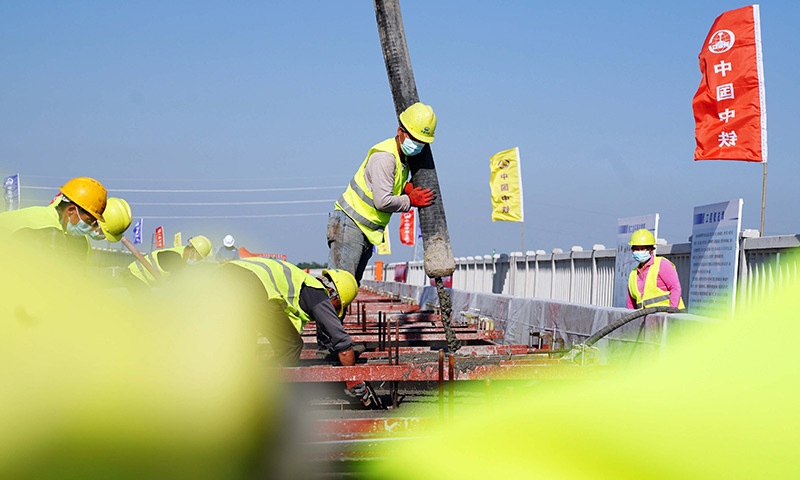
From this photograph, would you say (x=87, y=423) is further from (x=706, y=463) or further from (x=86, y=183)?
(x=86, y=183)

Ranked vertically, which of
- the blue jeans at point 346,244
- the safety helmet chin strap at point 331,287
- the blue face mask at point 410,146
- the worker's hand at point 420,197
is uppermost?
the blue face mask at point 410,146

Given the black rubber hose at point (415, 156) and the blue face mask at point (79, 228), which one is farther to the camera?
Result: the black rubber hose at point (415, 156)

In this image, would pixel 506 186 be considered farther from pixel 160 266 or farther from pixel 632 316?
pixel 632 316

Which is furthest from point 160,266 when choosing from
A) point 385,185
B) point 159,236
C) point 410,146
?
point 159,236

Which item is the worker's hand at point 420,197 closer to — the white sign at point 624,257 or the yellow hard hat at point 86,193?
the yellow hard hat at point 86,193

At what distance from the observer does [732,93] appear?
9789mm

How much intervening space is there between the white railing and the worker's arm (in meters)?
4.60

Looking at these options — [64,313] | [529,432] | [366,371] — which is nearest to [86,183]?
[366,371]

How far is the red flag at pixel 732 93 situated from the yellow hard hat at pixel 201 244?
6.67 m

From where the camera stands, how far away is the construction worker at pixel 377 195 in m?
6.19

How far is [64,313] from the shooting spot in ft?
8.69

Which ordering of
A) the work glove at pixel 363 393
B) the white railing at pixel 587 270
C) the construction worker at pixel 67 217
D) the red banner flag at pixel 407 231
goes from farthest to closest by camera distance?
the red banner flag at pixel 407 231 → the white railing at pixel 587 270 → the work glove at pixel 363 393 → the construction worker at pixel 67 217

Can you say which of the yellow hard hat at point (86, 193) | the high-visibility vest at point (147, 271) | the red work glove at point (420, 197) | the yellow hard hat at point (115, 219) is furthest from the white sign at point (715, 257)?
the yellow hard hat at point (86, 193)

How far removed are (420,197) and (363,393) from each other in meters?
1.85
